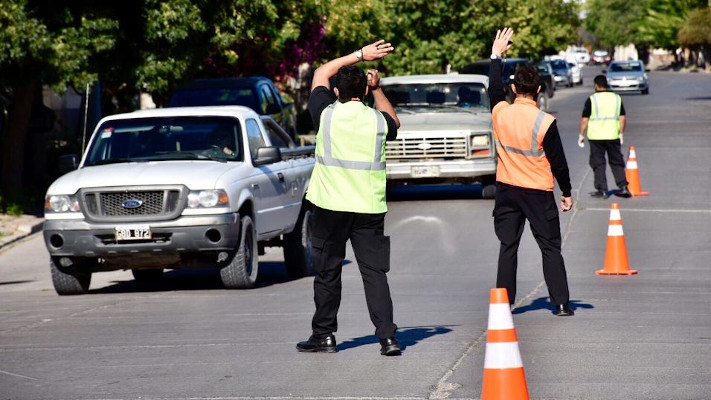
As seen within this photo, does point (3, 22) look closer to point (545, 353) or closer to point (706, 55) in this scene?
point (545, 353)

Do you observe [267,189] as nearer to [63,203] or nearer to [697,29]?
[63,203]

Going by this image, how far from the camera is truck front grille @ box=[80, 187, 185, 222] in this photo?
1289 centimetres

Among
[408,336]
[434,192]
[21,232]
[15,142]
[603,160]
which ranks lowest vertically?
[434,192]

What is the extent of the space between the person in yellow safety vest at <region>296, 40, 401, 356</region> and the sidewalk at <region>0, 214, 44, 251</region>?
11.0 m

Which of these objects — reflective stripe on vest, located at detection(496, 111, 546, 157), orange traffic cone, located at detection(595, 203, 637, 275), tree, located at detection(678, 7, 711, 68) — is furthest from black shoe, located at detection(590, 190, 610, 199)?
tree, located at detection(678, 7, 711, 68)

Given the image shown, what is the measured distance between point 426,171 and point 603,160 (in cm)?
276

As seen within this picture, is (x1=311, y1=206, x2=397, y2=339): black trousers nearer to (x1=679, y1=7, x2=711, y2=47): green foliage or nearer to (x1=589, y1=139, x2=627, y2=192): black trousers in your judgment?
(x1=589, y1=139, x2=627, y2=192): black trousers

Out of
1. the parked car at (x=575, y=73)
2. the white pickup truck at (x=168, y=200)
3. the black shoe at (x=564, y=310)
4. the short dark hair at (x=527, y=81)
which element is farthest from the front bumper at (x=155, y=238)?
the parked car at (x=575, y=73)

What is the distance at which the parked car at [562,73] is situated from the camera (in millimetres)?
80625

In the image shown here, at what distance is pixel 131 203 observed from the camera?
12930mm

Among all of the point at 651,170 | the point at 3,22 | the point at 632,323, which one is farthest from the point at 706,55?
the point at 632,323

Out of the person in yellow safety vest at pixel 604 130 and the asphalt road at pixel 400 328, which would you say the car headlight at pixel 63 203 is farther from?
the person in yellow safety vest at pixel 604 130

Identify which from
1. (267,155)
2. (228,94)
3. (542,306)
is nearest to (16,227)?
(228,94)

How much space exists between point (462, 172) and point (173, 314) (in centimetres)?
1073
